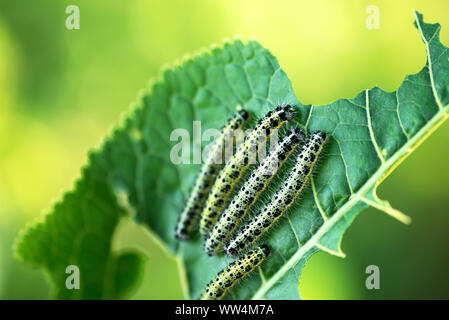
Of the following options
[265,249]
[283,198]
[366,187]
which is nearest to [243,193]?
[283,198]

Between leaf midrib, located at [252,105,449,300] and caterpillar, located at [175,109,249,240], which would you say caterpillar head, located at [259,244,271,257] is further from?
caterpillar, located at [175,109,249,240]

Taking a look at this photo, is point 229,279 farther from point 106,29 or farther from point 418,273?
point 106,29

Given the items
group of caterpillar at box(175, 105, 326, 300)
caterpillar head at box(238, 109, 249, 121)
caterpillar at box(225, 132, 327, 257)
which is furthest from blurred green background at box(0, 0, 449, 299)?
caterpillar at box(225, 132, 327, 257)

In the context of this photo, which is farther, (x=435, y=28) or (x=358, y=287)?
(x=358, y=287)

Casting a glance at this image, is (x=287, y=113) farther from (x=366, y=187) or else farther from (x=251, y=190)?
(x=366, y=187)

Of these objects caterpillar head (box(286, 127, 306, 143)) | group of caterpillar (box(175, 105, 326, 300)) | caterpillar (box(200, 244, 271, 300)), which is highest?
caterpillar head (box(286, 127, 306, 143))

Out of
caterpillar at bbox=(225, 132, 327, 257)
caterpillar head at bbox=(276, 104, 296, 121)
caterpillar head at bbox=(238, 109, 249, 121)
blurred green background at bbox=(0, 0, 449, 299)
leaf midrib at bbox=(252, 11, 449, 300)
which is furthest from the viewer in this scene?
blurred green background at bbox=(0, 0, 449, 299)
